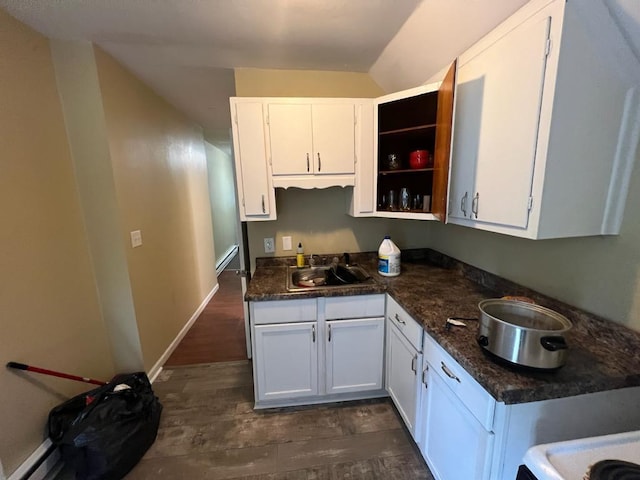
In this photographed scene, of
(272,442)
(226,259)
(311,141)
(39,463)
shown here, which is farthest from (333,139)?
(226,259)

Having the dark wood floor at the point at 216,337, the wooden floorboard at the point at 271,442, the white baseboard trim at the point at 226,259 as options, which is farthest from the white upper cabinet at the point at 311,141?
the white baseboard trim at the point at 226,259

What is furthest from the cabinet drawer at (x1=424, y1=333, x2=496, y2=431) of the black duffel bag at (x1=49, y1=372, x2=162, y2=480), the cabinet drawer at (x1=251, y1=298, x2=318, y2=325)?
the black duffel bag at (x1=49, y1=372, x2=162, y2=480)

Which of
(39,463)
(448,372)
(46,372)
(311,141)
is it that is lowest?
(39,463)

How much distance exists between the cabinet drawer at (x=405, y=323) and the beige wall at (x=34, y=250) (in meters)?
2.00

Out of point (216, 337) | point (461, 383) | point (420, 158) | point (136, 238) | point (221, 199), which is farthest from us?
point (221, 199)

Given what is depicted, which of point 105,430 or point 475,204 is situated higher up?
point 475,204

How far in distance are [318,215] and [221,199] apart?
12.9ft

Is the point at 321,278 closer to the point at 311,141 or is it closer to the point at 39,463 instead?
the point at 311,141

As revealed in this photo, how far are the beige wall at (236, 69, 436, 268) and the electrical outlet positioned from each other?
0.03 m

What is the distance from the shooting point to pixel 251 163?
185 centimetres

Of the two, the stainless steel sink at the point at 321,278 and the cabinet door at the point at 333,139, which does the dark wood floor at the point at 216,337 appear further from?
the cabinet door at the point at 333,139

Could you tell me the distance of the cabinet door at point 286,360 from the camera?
5.81ft

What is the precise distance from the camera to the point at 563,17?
0.92 meters

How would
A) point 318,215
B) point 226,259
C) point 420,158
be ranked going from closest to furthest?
1. point 420,158
2. point 318,215
3. point 226,259
